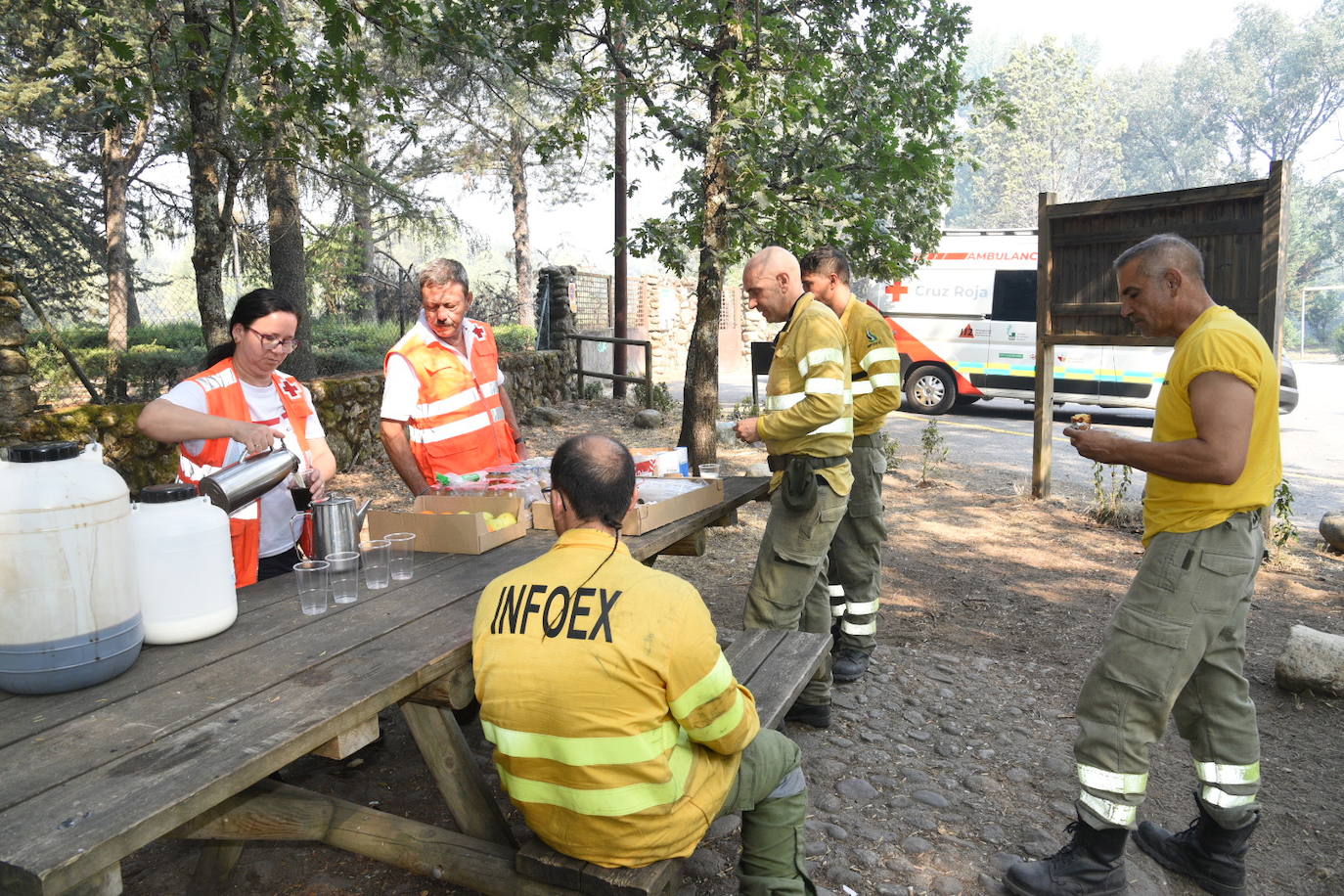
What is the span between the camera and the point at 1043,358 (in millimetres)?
7562

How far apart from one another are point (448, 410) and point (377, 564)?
1091 millimetres

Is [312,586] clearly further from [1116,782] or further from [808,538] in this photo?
[1116,782]

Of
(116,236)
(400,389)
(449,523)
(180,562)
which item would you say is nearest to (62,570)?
(180,562)

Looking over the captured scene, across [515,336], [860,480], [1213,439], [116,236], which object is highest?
[116,236]

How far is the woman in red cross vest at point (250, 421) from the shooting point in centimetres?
270

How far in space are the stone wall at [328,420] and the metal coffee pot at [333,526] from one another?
2.80 meters

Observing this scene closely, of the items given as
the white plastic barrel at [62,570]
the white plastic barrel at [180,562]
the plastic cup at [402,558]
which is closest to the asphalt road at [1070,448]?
the plastic cup at [402,558]

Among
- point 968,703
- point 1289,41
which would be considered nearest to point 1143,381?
point 968,703

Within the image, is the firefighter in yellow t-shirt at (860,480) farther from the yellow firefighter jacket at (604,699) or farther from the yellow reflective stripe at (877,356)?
the yellow firefighter jacket at (604,699)

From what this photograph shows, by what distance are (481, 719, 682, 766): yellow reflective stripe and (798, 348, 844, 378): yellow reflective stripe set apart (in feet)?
6.02

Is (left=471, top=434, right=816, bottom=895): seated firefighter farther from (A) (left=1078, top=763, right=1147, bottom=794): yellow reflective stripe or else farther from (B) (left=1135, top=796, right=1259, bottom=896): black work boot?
(B) (left=1135, top=796, right=1259, bottom=896): black work boot

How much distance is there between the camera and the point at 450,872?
2.21 m

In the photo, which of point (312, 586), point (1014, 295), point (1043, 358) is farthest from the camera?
point (1014, 295)

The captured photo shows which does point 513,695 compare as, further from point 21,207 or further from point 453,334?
point 21,207
